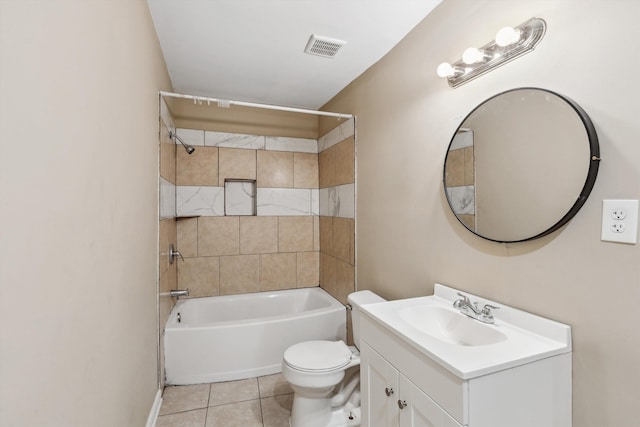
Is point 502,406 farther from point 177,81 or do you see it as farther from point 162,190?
point 177,81

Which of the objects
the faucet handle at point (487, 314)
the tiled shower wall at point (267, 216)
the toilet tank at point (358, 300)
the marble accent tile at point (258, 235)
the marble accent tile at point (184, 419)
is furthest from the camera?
the marble accent tile at point (258, 235)

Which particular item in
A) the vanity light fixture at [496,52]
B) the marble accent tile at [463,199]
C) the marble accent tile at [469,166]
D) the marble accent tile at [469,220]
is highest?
the vanity light fixture at [496,52]

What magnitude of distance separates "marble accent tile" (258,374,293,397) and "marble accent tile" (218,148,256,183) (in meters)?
1.94

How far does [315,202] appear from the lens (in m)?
3.45

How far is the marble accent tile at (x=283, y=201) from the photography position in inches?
129

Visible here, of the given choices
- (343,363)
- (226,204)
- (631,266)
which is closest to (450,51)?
(631,266)

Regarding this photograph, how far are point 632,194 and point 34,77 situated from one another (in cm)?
160

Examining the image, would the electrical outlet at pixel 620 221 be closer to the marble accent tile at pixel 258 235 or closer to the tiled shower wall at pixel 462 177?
the tiled shower wall at pixel 462 177

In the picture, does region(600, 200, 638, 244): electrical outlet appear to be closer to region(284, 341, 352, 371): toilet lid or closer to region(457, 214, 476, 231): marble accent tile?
region(457, 214, 476, 231): marble accent tile

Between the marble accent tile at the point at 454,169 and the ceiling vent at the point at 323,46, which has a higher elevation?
the ceiling vent at the point at 323,46

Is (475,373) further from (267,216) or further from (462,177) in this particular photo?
(267,216)

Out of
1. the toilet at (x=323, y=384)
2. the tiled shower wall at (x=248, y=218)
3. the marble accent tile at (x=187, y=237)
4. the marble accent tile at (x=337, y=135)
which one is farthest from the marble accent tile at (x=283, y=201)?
the toilet at (x=323, y=384)

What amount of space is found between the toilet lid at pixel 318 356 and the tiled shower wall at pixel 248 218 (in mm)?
1390

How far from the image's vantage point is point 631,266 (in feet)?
2.94
